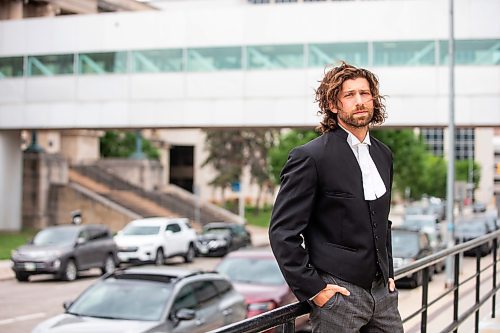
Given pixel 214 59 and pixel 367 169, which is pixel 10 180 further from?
pixel 367 169

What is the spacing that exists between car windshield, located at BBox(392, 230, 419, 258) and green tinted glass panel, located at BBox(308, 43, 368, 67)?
11.3m

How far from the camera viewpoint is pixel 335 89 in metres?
3.57

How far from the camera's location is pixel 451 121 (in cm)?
2512

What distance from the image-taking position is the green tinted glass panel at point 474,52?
3303 cm

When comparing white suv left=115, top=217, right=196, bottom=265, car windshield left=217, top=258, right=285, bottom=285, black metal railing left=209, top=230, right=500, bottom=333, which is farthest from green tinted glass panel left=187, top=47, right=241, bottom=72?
black metal railing left=209, top=230, right=500, bottom=333

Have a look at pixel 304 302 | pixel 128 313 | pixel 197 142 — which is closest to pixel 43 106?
pixel 128 313

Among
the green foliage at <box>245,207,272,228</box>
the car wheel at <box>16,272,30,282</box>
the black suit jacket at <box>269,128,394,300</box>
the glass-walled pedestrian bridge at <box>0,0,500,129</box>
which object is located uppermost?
the glass-walled pedestrian bridge at <box>0,0,500,129</box>

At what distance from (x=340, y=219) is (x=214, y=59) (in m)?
33.0

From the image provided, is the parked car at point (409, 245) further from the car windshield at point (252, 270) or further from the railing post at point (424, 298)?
the railing post at point (424, 298)

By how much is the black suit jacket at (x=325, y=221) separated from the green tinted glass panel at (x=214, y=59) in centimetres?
3236

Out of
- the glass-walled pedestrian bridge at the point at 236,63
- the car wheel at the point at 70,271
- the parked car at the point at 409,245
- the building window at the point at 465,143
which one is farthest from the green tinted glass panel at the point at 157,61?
the building window at the point at 465,143

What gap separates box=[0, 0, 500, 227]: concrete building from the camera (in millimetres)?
33531

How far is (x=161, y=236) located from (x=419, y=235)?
11.0 meters

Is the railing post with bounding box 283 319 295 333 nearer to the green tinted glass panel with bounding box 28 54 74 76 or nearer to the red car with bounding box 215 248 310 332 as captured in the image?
the red car with bounding box 215 248 310 332
